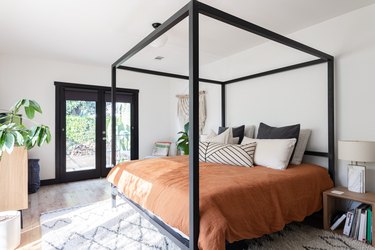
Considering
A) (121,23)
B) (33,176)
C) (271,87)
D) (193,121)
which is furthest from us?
(33,176)

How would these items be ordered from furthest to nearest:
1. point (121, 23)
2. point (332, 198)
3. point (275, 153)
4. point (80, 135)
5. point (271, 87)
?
point (80, 135) < point (271, 87) < point (121, 23) < point (275, 153) < point (332, 198)

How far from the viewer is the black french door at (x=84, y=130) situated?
4324 millimetres

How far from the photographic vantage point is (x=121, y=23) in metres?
2.66

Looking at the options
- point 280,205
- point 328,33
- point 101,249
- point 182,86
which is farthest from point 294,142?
point 182,86

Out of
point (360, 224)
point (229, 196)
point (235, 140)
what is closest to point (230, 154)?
point (235, 140)

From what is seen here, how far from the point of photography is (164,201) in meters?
1.73

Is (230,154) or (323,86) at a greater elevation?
(323,86)

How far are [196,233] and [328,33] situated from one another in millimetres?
2686

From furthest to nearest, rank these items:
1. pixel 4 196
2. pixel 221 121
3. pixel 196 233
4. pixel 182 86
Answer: pixel 182 86, pixel 221 121, pixel 4 196, pixel 196 233

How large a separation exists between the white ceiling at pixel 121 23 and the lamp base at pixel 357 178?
1670 mm

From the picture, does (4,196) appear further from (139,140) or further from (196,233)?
(139,140)

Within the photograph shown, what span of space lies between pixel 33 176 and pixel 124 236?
2.44m

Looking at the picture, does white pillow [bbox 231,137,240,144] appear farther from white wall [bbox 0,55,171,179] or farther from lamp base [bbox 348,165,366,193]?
white wall [bbox 0,55,171,179]

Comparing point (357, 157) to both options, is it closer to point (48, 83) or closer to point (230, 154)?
point (230, 154)
